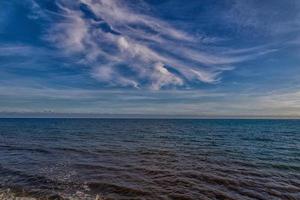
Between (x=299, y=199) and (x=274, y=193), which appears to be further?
(x=274, y=193)

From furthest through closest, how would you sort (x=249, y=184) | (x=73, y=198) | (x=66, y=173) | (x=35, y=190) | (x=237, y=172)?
1. (x=237, y=172)
2. (x=66, y=173)
3. (x=249, y=184)
4. (x=35, y=190)
5. (x=73, y=198)

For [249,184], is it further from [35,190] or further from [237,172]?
[35,190]

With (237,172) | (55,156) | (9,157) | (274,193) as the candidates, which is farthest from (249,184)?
(9,157)

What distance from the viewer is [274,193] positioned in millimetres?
13164

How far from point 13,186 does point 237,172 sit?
15729mm

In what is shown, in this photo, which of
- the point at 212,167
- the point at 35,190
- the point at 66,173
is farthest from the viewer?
the point at 212,167

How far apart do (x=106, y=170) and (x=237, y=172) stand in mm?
10413

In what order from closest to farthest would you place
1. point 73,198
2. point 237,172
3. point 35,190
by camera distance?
point 73,198, point 35,190, point 237,172

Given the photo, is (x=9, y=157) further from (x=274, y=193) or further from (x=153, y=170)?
(x=274, y=193)

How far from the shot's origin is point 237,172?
17.3 meters

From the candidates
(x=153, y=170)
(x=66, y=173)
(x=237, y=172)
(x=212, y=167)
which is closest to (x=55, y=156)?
(x=66, y=173)

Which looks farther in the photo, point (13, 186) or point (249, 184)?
point (249, 184)

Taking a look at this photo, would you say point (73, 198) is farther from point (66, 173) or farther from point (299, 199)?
point (299, 199)

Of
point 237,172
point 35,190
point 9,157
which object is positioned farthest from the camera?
point 9,157
